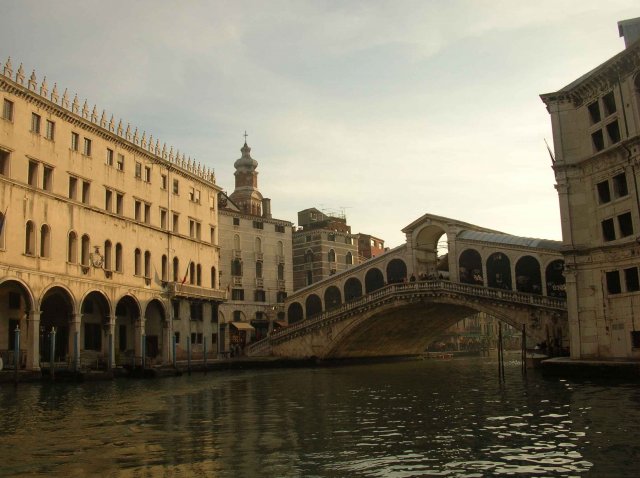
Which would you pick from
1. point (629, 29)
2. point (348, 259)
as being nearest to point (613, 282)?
point (629, 29)

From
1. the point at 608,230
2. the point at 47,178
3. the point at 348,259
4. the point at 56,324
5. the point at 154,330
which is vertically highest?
the point at 47,178

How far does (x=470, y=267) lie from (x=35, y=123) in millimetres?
30025

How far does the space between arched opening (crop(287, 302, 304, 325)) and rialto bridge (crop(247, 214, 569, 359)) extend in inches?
3.5

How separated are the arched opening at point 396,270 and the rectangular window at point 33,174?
28556mm

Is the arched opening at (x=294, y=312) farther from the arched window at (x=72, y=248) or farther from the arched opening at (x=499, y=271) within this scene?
the arched window at (x=72, y=248)

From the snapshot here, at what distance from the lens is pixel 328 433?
1496 cm

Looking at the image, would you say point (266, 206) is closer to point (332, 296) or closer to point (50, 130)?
point (332, 296)

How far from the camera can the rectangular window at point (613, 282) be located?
28.6 metres

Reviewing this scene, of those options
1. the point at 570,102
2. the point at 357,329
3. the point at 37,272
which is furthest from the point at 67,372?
the point at 570,102

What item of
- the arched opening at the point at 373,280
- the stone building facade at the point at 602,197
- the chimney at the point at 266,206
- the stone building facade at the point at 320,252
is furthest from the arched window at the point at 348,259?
the stone building facade at the point at 602,197

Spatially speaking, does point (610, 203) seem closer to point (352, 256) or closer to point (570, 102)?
point (570, 102)

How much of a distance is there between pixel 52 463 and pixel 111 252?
28.5 metres

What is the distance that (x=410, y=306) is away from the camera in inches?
1844

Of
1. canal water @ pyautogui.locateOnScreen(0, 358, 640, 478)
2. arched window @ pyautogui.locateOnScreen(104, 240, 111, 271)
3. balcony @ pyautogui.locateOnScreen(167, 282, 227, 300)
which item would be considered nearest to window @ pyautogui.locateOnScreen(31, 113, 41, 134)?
arched window @ pyautogui.locateOnScreen(104, 240, 111, 271)
